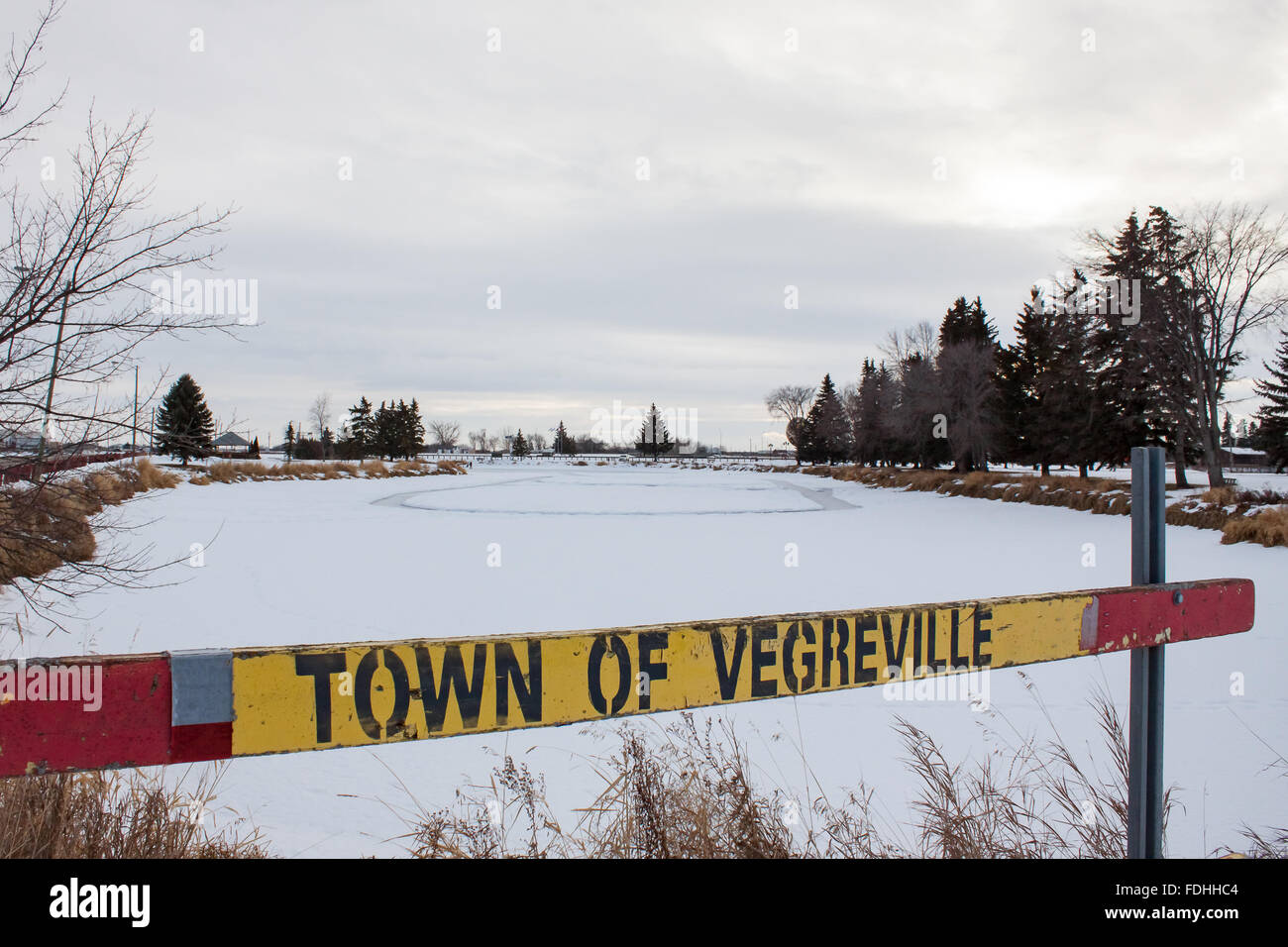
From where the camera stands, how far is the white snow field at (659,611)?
4.82 meters

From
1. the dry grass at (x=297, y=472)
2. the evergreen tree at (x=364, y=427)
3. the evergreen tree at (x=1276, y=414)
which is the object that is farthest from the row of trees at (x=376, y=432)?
the evergreen tree at (x=1276, y=414)

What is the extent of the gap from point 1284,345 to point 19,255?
6233cm

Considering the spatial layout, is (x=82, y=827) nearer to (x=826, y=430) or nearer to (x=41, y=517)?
(x=41, y=517)

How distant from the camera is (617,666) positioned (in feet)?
6.38

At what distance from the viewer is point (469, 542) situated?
16.8 metres

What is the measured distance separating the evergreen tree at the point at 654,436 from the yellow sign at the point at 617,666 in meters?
141

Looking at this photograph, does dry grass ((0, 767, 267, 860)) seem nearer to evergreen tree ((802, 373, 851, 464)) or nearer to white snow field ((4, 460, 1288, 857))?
white snow field ((4, 460, 1288, 857))

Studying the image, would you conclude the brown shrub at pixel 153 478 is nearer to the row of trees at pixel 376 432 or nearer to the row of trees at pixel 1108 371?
the row of trees at pixel 1108 371

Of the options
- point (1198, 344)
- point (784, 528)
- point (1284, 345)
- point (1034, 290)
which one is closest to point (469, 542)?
point (784, 528)

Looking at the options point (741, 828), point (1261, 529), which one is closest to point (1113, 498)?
point (1261, 529)

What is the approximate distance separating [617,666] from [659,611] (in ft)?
26.4

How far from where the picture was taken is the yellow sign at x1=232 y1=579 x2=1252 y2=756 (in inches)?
67.7
